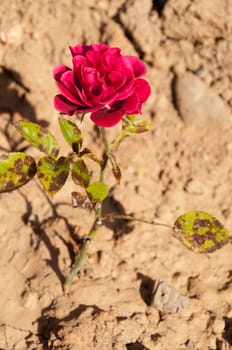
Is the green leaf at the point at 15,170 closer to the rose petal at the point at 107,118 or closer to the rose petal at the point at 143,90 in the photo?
the rose petal at the point at 107,118

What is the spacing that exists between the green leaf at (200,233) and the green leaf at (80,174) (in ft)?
1.15

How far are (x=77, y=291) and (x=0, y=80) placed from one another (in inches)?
41.5

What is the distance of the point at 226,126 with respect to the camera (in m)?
2.23

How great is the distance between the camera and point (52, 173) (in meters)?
1.44

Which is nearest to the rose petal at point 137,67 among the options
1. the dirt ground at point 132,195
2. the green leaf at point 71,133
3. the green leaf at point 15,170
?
the green leaf at point 71,133

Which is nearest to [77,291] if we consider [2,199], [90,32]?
[2,199]

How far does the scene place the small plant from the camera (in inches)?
52.3

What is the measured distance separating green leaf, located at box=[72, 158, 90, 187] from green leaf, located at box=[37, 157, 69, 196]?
0.13ft

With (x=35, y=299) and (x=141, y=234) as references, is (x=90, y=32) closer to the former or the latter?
(x=141, y=234)

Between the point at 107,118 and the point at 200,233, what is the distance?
1.71 ft

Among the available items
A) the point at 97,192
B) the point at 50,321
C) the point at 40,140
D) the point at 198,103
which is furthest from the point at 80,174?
the point at 198,103

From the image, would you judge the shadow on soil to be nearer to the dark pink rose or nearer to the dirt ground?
the dirt ground

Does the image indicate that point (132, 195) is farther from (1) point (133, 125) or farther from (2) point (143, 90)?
(2) point (143, 90)

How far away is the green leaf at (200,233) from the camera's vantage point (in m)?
1.58
